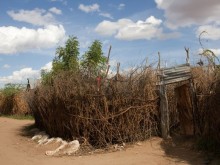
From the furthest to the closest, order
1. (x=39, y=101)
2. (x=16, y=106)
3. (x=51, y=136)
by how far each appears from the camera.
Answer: (x=16, y=106) → (x=39, y=101) → (x=51, y=136)

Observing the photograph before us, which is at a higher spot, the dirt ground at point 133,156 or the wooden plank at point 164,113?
the wooden plank at point 164,113

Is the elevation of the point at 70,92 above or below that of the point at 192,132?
above

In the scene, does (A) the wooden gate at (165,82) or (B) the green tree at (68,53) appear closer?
(A) the wooden gate at (165,82)

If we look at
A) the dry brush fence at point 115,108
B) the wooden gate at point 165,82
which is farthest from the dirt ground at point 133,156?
the dry brush fence at point 115,108

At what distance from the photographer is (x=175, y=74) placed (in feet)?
36.2

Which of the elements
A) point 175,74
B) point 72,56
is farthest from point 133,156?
point 72,56

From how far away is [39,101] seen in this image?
15297 mm

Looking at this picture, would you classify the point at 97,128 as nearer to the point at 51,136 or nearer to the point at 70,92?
the point at 70,92

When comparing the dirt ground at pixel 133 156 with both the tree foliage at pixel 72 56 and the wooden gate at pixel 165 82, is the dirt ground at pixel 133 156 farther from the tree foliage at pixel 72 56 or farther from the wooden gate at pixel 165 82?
the tree foliage at pixel 72 56

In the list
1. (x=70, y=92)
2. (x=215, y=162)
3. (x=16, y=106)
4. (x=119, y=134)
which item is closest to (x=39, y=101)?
(x=70, y=92)

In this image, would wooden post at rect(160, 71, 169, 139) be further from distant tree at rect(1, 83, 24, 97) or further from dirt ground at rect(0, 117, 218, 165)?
distant tree at rect(1, 83, 24, 97)

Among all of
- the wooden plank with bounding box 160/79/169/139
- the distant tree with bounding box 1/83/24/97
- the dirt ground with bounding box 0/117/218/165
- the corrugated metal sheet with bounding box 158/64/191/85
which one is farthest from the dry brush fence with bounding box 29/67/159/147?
the distant tree with bounding box 1/83/24/97

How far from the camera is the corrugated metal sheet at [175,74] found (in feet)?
35.5

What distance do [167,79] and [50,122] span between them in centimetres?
523
